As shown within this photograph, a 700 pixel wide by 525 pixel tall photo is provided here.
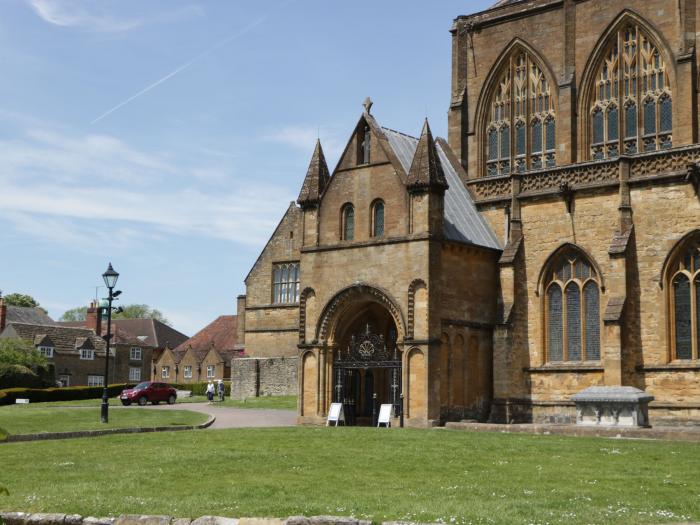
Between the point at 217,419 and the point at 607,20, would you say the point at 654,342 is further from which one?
the point at 217,419

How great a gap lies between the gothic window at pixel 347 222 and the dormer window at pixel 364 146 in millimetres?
1895

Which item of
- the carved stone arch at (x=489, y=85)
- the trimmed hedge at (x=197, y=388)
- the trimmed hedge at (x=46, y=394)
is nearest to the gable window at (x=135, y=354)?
the trimmed hedge at (x=197, y=388)

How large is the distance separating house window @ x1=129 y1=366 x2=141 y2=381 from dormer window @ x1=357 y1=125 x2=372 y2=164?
66.3 meters

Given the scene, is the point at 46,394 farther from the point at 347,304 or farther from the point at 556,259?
the point at 556,259

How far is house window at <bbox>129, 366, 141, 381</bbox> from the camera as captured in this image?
10012cm

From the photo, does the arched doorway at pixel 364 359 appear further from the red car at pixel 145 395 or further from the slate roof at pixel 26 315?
the slate roof at pixel 26 315

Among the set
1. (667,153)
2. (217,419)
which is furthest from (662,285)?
(217,419)

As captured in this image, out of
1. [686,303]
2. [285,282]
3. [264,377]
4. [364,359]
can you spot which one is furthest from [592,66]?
[264,377]

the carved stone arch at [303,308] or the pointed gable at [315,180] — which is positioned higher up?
the pointed gable at [315,180]

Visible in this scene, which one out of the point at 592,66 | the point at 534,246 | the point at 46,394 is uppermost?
the point at 592,66

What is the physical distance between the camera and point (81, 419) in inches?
1537

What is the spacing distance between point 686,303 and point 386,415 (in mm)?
11398

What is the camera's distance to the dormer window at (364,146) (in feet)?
129

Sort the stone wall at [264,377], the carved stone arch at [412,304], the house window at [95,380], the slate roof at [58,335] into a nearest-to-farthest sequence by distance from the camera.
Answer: the carved stone arch at [412,304], the stone wall at [264,377], the slate roof at [58,335], the house window at [95,380]
